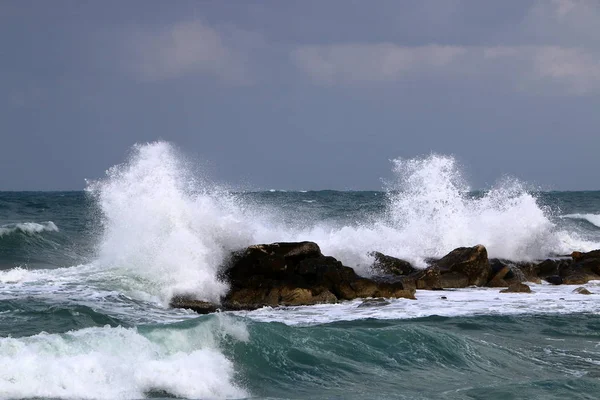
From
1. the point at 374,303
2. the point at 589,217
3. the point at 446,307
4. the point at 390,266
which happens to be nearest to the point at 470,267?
the point at 390,266

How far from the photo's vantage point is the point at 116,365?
26.4 ft

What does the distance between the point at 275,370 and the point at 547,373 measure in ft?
9.96

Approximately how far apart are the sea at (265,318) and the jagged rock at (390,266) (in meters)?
0.24

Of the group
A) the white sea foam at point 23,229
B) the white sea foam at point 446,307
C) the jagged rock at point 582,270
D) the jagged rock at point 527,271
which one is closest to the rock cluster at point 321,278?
the jagged rock at point 582,270

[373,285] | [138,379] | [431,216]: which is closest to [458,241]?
[431,216]

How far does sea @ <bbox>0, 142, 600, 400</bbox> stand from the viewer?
834cm

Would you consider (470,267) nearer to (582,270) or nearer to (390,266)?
(390,266)

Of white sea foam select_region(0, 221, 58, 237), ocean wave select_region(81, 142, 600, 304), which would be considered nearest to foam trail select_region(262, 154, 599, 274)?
ocean wave select_region(81, 142, 600, 304)

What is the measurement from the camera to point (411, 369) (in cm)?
964

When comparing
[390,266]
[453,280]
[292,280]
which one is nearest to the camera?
[292,280]

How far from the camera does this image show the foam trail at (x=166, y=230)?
1519 centimetres

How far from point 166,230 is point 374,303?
5.09 m

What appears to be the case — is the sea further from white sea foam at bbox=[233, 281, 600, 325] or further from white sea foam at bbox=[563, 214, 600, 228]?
white sea foam at bbox=[563, 214, 600, 228]

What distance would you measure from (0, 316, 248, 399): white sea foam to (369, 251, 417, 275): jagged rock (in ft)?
26.9
